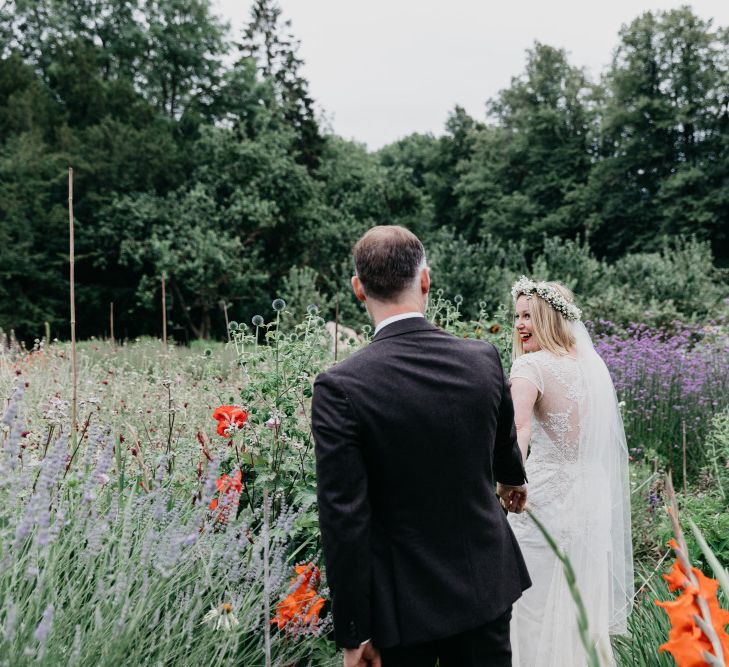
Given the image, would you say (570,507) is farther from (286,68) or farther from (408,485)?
(286,68)

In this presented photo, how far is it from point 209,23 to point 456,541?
26930 mm

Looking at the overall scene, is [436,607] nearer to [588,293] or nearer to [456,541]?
[456,541]

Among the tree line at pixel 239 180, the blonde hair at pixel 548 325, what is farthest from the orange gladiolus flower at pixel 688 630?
the tree line at pixel 239 180

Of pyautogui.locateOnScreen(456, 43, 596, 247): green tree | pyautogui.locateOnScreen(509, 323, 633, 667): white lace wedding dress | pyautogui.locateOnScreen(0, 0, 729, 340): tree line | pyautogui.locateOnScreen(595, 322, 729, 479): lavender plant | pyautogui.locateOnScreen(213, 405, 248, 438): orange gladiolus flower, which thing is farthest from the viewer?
pyautogui.locateOnScreen(456, 43, 596, 247): green tree

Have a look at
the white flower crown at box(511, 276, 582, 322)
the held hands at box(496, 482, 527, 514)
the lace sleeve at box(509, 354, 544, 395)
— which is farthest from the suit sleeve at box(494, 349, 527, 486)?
the white flower crown at box(511, 276, 582, 322)

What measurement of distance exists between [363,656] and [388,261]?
1129mm

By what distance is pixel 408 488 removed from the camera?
6.37 feet

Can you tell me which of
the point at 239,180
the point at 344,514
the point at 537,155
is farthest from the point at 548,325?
the point at 537,155

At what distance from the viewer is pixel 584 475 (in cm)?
346

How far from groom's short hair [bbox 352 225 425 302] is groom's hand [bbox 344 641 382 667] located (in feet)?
3.28

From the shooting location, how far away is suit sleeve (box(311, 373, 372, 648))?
184 centimetres

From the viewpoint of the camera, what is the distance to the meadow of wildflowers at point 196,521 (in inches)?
71.5

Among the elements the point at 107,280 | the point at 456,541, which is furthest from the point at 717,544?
the point at 107,280

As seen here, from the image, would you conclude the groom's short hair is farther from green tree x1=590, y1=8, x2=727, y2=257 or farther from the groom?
green tree x1=590, y1=8, x2=727, y2=257
